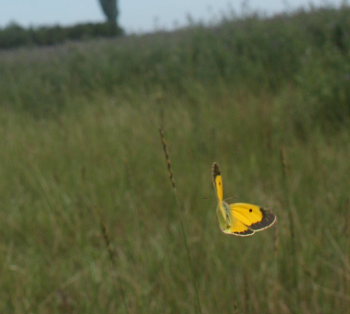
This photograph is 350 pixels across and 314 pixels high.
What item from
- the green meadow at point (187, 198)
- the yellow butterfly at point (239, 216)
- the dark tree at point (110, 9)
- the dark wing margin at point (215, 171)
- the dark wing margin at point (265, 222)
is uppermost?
the dark tree at point (110, 9)

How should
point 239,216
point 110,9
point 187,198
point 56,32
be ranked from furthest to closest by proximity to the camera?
point 110,9 → point 56,32 → point 187,198 → point 239,216

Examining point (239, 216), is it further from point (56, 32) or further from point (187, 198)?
point (56, 32)

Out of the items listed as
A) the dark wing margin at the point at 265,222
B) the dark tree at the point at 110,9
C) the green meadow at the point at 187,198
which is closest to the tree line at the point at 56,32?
the dark tree at the point at 110,9

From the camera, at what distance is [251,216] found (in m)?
Answer: 0.42

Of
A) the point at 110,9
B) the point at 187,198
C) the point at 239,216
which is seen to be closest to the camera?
the point at 239,216

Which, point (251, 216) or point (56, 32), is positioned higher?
point (56, 32)

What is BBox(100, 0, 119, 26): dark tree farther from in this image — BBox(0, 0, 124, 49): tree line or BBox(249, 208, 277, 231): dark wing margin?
BBox(249, 208, 277, 231): dark wing margin

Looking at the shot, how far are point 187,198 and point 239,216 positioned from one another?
155 cm

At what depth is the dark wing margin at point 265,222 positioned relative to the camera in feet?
1.32

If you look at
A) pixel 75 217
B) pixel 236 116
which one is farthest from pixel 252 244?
pixel 236 116

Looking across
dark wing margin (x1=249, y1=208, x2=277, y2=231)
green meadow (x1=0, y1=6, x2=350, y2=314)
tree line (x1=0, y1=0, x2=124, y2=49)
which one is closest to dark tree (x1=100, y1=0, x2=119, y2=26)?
tree line (x1=0, y1=0, x2=124, y2=49)

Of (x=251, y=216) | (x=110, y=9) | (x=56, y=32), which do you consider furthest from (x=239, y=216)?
(x=110, y=9)

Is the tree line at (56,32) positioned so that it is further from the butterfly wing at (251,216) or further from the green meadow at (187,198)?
the butterfly wing at (251,216)

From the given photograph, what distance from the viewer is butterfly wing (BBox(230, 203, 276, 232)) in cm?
40
